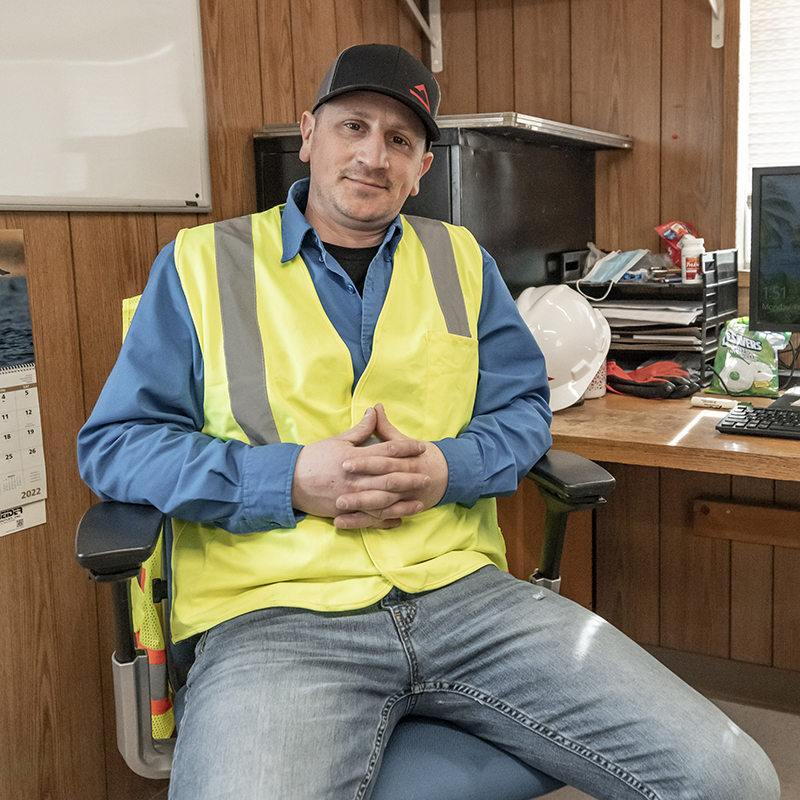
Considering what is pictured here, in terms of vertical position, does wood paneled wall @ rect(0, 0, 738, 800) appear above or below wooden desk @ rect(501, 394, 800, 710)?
above

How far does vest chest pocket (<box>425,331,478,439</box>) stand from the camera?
137 cm

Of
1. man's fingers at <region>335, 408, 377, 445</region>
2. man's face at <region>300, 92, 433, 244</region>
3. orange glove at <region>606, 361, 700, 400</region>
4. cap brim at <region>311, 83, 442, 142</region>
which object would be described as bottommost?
orange glove at <region>606, 361, 700, 400</region>

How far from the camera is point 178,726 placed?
114 cm

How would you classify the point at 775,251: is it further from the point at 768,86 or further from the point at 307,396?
the point at 307,396

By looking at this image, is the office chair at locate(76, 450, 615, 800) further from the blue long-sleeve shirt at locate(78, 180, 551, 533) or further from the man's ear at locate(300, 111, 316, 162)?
the man's ear at locate(300, 111, 316, 162)

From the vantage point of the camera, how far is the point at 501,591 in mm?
1277

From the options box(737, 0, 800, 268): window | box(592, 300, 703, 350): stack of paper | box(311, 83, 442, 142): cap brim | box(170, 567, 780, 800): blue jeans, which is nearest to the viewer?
box(170, 567, 780, 800): blue jeans

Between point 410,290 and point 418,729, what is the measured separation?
0.65m

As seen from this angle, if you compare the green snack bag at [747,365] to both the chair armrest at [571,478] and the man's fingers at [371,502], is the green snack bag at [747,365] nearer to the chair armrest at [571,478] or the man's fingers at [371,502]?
the chair armrest at [571,478]

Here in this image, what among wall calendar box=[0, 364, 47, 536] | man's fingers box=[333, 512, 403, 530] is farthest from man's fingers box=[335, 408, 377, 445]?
wall calendar box=[0, 364, 47, 536]

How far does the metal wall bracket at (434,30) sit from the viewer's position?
2.48m

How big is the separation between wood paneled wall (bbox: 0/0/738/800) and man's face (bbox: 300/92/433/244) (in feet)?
1.37

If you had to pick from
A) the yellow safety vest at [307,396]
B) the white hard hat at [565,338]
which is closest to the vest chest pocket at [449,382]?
the yellow safety vest at [307,396]

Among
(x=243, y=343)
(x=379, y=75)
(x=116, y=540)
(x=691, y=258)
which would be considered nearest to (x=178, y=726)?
(x=116, y=540)
